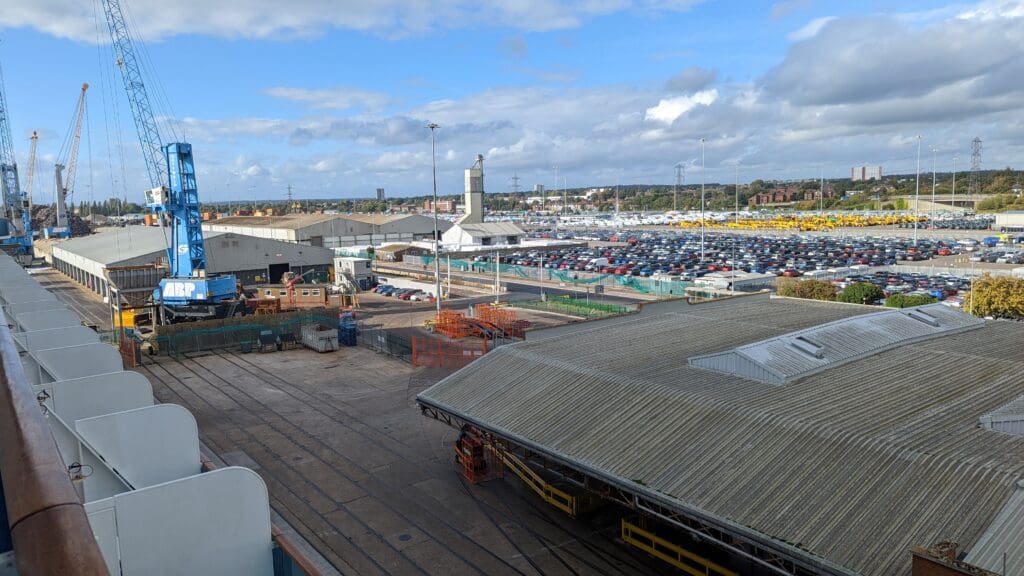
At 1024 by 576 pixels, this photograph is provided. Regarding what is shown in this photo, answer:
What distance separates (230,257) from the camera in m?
65.1

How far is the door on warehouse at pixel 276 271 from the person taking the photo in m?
68.0

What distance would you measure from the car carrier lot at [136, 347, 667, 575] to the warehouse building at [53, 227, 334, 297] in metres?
30.3

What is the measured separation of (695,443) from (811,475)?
8.93 feet

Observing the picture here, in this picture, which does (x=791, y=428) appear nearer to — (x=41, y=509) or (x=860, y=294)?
(x=41, y=509)

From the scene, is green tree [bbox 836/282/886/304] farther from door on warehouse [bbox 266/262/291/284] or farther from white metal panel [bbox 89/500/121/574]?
white metal panel [bbox 89/500/121/574]

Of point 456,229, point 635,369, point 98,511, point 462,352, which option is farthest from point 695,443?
point 456,229

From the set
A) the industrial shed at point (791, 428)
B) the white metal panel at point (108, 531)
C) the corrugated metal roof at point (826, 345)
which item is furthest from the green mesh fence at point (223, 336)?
the white metal panel at point (108, 531)

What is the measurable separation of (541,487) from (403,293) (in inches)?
1748

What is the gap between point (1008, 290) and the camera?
4128 cm

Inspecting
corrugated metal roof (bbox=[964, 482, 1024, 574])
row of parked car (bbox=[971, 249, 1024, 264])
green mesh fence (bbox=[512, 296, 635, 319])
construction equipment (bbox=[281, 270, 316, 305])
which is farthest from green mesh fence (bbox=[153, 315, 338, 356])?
row of parked car (bbox=[971, 249, 1024, 264])

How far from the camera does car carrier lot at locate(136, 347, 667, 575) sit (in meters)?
17.3

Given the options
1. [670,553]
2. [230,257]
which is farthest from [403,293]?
[670,553]

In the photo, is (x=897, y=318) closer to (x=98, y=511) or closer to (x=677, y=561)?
(x=677, y=561)

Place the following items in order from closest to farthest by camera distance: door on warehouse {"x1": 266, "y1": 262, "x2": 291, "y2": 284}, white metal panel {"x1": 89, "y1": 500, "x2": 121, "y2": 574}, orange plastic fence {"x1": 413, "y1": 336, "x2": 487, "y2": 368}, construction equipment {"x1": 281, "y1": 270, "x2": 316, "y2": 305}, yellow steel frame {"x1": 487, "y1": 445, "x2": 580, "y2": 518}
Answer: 1. white metal panel {"x1": 89, "y1": 500, "x2": 121, "y2": 574}
2. yellow steel frame {"x1": 487, "y1": 445, "x2": 580, "y2": 518}
3. orange plastic fence {"x1": 413, "y1": 336, "x2": 487, "y2": 368}
4. construction equipment {"x1": 281, "y1": 270, "x2": 316, "y2": 305}
5. door on warehouse {"x1": 266, "y1": 262, "x2": 291, "y2": 284}
